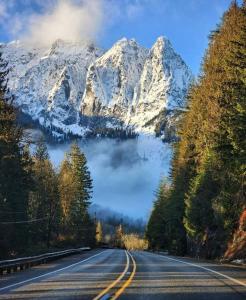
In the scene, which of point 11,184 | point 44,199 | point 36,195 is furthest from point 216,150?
point 36,195

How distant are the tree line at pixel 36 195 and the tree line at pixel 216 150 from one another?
13426mm

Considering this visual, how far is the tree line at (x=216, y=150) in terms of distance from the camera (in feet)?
111

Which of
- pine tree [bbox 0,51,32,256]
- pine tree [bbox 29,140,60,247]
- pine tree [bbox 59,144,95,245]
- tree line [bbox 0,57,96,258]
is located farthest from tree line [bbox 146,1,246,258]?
pine tree [bbox 59,144,95,245]

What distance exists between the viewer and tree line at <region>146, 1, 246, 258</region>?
33969mm

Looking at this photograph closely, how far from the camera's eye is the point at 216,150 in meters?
35.2

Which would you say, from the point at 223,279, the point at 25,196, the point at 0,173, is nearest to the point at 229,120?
the point at 223,279

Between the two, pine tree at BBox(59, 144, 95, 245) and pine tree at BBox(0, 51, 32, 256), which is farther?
pine tree at BBox(59, 144, 95, 245)

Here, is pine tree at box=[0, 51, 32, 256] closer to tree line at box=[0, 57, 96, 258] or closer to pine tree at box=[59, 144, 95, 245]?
tree line at box=[0, 57, 96, 258]

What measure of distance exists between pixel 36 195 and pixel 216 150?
2182 inches

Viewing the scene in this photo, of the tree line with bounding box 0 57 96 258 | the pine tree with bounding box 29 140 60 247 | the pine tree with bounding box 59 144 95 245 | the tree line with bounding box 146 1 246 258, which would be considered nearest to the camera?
the tree line with bounding box 146 1 246 258

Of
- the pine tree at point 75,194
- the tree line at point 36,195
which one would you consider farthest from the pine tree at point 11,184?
the pine tree at point 75,194

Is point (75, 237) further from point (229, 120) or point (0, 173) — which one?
point (229, 120)

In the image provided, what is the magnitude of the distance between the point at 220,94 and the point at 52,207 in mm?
48032

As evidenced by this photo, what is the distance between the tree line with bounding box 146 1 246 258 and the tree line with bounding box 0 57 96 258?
13.4 meters
